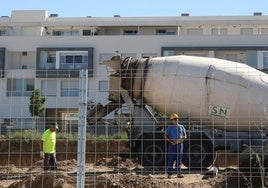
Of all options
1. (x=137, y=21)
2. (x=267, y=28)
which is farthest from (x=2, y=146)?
(x=267, y=28)

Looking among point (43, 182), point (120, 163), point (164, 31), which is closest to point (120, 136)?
point (120, 163)

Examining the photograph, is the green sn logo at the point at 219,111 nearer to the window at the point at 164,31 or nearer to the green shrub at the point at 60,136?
the green shrub at the point at 60,136

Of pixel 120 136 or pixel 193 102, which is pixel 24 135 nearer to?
pixel 120 136

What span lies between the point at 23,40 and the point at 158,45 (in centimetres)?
1355

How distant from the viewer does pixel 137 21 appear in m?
60.5

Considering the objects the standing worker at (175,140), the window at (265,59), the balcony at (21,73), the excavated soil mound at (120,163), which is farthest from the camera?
the window at (265,59)

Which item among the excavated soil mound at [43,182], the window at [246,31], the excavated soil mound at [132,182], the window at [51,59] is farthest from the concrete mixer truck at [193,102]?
the window at [246,31]

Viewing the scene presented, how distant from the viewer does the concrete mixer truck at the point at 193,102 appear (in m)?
15.9

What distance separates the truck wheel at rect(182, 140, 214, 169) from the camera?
15.7 meters

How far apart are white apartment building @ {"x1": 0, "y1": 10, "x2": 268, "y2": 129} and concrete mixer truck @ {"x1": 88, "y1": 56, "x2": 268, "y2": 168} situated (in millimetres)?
28924

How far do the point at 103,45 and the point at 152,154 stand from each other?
126ft

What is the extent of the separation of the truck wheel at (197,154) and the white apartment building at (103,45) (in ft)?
98.9

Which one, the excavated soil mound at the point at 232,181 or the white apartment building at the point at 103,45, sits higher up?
the white apartment building at the point at 103,45

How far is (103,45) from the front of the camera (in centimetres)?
5369
